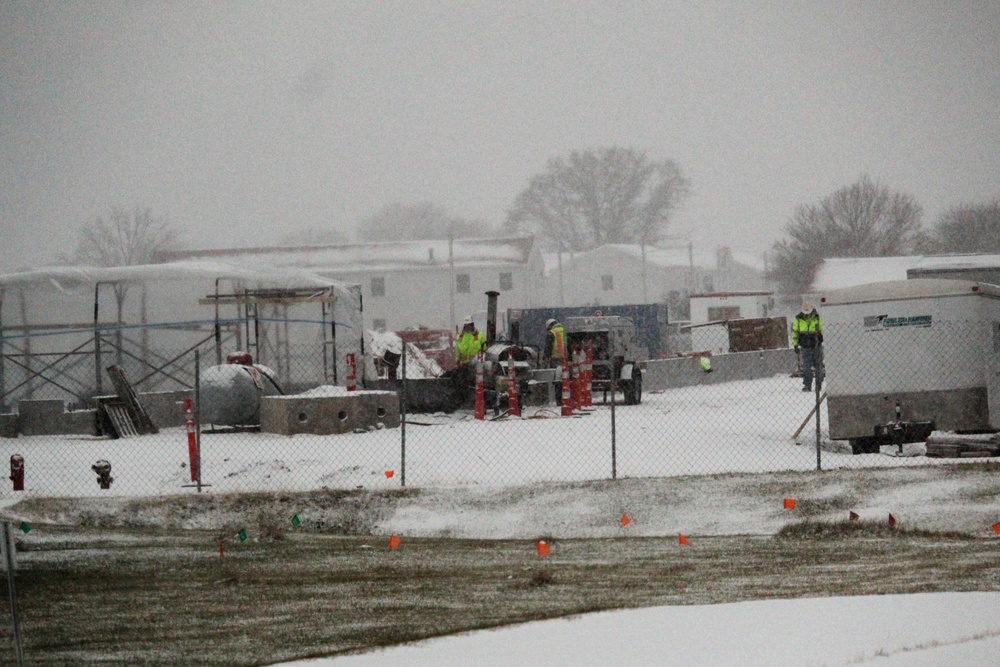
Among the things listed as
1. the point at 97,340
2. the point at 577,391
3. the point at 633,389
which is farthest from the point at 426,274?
the point at 577,391

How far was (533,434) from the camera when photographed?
861 inches

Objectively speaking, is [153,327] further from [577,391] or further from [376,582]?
[376,582]

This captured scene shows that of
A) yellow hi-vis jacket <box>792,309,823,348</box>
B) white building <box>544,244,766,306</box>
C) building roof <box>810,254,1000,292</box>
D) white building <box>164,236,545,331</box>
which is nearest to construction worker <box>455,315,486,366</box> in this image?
yellow hi-vis jacket <box>792,309,823,348</box>

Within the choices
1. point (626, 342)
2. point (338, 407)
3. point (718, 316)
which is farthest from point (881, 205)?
point (338, 407)

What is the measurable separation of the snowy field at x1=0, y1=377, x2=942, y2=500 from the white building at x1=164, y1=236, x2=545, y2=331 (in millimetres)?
58702

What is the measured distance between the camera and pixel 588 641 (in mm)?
8375

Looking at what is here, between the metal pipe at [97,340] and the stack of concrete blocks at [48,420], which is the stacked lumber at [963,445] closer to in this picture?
the stack of concrete blocks at [48,420]

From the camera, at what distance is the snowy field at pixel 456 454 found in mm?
17453

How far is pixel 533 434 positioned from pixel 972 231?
83107 millimetres

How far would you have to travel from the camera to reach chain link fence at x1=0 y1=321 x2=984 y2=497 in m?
17.7

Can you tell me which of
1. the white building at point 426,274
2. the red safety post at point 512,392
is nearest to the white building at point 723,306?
the white building at point 426,274

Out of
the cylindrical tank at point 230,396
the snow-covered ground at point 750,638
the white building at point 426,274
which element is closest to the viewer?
the snow-covered ground at point 750,638

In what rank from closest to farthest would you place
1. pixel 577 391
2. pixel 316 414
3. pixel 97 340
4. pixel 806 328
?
pixel 316 414
pixel 577 391
pixel 806 328
pixel 97 340

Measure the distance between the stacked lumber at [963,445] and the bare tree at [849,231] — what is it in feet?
237
